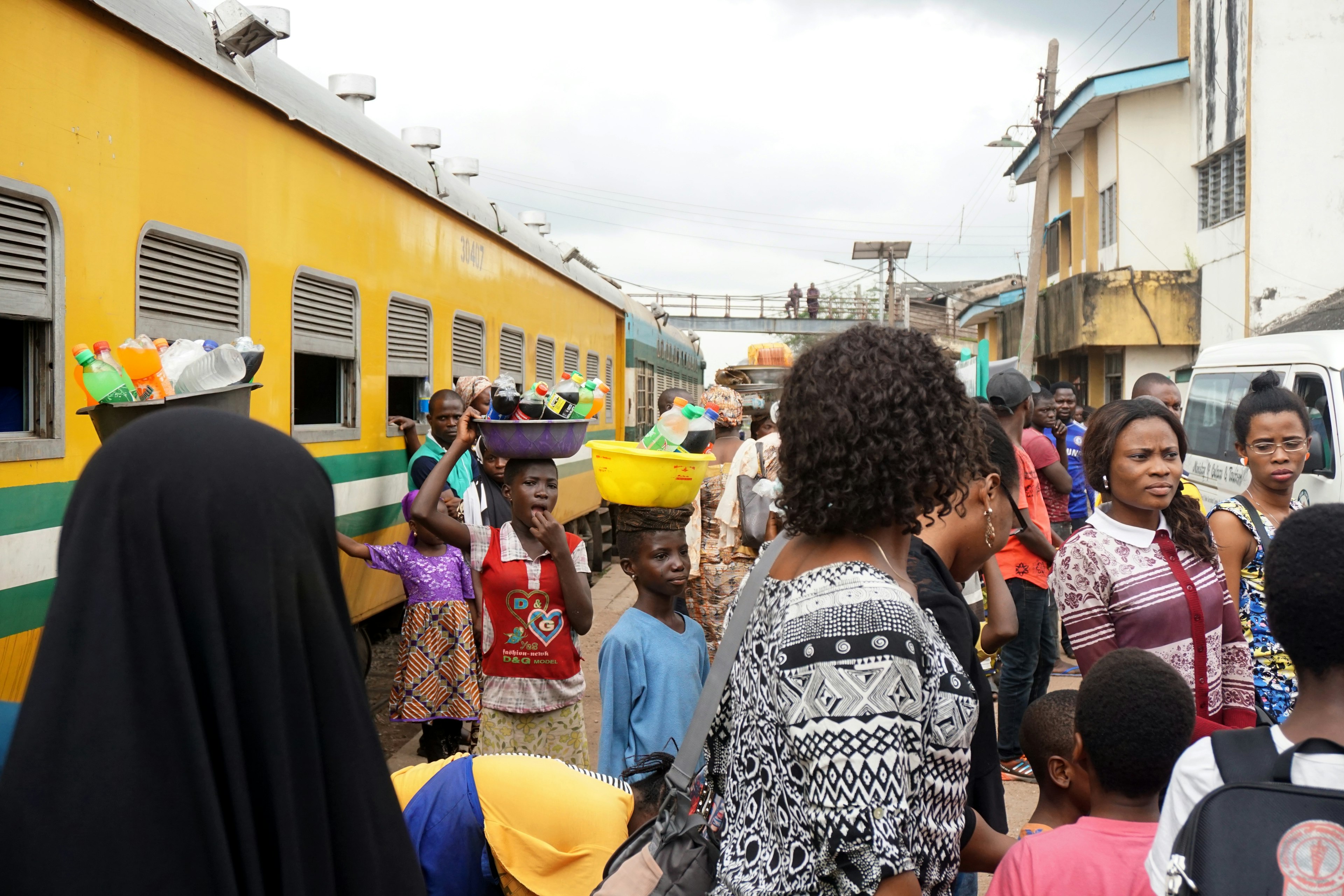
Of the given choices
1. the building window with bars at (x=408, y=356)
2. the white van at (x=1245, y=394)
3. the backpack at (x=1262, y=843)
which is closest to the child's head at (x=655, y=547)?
the backpack at (x=1262, y=843)

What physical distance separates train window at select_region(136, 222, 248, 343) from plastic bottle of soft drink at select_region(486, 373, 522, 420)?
1.07 m

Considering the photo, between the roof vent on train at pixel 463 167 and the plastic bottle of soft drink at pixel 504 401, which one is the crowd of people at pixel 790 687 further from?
the roof vent on train at pixel 463 167

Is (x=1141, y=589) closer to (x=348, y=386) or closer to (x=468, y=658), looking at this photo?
(x=468, y=658)

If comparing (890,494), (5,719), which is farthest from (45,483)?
(890,494)

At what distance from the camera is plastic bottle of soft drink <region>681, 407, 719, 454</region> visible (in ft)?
16.1

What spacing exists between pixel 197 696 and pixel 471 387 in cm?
461

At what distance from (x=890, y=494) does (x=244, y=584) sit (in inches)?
37.4

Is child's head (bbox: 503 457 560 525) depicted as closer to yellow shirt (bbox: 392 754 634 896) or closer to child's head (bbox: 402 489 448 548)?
child's head (bbox: 402 489 448 548)

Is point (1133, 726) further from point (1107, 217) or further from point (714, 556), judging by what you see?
point (1107, 217)

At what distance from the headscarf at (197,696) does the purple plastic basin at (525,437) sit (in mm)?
3020

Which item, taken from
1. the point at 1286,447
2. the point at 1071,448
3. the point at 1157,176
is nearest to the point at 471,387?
the point at 1286,447

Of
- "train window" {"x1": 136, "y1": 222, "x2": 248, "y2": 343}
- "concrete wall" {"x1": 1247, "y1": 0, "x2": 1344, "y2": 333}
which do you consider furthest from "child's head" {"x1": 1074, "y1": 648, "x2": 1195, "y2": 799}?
"concrete wall" {"x1": 1247, "y1": 0, "x2": 1344, "y2": 333}

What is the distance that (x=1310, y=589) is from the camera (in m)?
1.68

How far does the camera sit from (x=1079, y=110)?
17922mm
